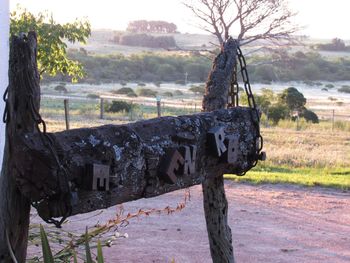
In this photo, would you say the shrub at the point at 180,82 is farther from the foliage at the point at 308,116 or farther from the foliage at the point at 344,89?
the foliage at the point at 308,116

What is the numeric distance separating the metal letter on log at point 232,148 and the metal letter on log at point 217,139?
9 centimetres

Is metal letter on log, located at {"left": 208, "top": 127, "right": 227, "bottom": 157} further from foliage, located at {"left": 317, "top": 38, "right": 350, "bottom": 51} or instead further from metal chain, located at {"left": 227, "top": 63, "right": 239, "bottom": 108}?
foliage, located at {"left": 317, "top": 38, "right": 350, "bottom": 51}

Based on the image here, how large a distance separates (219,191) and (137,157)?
1.29 meters

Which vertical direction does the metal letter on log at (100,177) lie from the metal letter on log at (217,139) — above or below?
below

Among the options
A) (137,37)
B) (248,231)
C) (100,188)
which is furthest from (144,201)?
(137,37)

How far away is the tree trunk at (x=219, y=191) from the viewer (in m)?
4.13

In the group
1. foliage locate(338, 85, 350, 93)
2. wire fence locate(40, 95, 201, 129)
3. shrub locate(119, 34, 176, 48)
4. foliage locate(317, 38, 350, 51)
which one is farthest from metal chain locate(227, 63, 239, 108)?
foliage locate(317, 38, 350, 51)

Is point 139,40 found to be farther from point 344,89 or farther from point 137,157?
point 137,157

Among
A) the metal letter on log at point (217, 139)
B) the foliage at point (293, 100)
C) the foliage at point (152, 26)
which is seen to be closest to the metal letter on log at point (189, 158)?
the metal letter on log at point (217, 139)

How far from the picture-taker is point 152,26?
8981cm

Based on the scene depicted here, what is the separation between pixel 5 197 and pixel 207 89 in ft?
6.45

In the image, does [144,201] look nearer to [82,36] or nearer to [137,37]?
[82,36]

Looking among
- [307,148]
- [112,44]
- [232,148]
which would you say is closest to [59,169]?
[232,148]

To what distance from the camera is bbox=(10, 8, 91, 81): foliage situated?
12867mm
